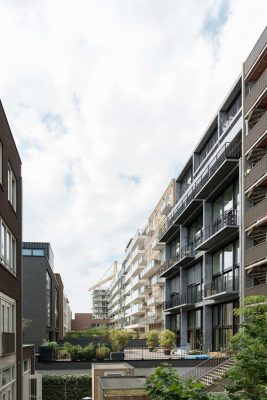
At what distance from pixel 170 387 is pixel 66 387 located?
25.0 meters

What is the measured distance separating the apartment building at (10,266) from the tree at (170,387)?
11907 mm

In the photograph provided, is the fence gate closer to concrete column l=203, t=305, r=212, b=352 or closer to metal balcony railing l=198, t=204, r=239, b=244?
metal balcony railing l=198, t=204, r=239, b=244

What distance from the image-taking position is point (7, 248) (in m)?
22.5

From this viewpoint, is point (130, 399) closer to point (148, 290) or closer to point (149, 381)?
point (149, 381)

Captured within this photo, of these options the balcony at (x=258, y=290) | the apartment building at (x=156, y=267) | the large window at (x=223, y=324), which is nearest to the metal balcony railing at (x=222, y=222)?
the balcony at (x=258, y=290)

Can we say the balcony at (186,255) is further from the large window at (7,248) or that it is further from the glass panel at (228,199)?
the large window at (7,248)

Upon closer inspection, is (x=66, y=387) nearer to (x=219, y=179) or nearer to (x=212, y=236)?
(x=212, y=236)

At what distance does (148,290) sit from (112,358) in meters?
47.0

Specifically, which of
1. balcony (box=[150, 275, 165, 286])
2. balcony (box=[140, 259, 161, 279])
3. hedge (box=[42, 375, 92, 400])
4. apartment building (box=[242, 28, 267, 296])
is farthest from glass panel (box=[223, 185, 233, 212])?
balcony (box=[140, 259, 161, 279])

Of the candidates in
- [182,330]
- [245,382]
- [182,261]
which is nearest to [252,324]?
[245,382]

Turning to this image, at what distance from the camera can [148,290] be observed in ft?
269

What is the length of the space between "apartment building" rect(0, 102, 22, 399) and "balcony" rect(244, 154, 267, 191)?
43.0ft

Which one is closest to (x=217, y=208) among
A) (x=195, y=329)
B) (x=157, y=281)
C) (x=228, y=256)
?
(x=228, y=256)

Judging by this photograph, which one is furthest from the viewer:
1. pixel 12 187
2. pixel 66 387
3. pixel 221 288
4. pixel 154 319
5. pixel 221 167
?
pixel 154 319
